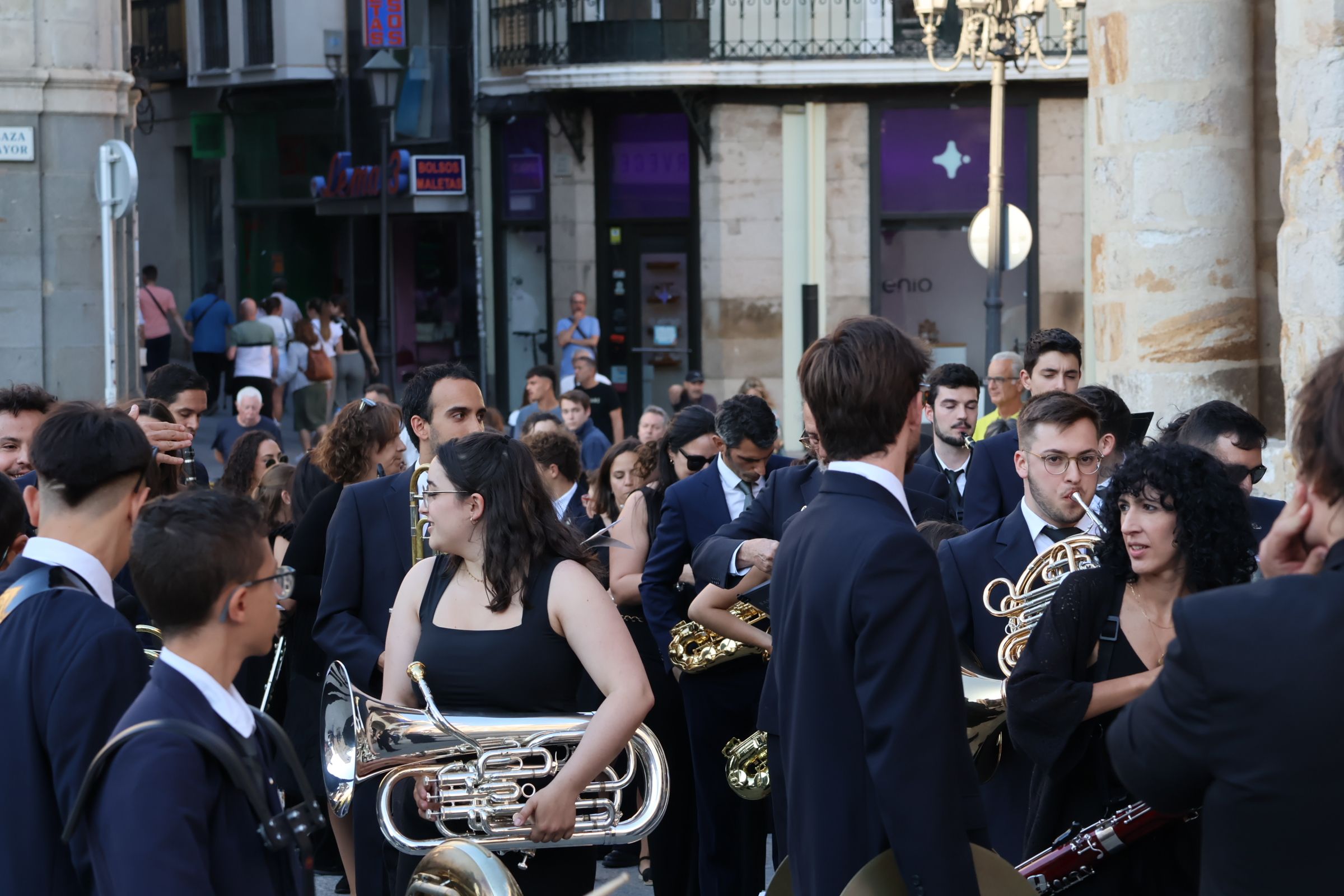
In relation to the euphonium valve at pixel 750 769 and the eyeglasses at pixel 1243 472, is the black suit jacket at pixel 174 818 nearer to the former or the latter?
the eyeglasses at pixel 1243 472

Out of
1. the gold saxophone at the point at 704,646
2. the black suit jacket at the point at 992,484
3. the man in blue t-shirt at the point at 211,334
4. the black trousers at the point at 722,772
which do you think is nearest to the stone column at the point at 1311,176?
the black suit jacket at the point at 992,484

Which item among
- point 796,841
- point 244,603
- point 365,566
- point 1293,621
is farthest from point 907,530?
point 365,566

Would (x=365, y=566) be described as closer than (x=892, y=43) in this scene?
Yes

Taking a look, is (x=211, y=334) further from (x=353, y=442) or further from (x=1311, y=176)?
(x=1311, y=176)

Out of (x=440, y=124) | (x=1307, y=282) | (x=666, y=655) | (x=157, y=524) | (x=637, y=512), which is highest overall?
(x=440, y=124)

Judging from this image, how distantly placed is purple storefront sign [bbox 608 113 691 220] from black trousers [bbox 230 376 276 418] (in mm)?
5292

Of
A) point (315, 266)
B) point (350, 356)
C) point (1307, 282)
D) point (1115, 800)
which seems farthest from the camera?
point (315, 266)

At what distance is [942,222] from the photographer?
70.1 ft

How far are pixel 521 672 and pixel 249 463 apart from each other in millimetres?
4209

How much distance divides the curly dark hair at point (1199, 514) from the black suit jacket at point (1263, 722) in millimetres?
1367

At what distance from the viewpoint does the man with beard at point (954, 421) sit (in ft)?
26.8

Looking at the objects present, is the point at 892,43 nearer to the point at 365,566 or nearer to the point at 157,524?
the point at 365,566

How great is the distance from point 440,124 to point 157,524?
23897mm

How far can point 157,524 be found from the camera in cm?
296
